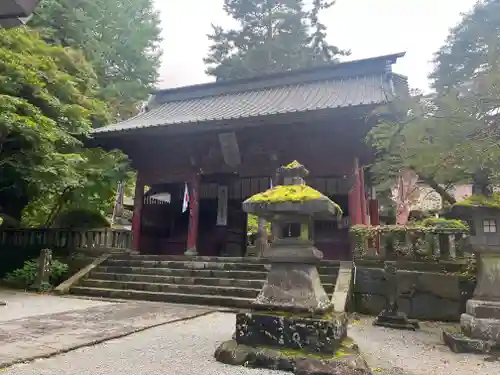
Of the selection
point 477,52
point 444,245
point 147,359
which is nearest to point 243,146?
point 444,245

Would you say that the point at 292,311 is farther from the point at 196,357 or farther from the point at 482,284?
the point at 482,284

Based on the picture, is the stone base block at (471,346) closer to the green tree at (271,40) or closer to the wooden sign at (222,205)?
the wooden sign at (222,205)

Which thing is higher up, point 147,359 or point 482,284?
point 482,284

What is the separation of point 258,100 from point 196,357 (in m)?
11.0

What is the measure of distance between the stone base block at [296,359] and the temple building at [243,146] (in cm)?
555

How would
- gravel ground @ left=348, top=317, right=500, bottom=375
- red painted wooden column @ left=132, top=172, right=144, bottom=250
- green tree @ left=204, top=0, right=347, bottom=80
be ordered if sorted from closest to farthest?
1. gravel ground @ left=348, top=317, right=500, bottom=375
2. red painted wooden column @ left=132, top=172, right=144, bottom=250
3. green tree @ left=204, top=0, right=347, bottom=80

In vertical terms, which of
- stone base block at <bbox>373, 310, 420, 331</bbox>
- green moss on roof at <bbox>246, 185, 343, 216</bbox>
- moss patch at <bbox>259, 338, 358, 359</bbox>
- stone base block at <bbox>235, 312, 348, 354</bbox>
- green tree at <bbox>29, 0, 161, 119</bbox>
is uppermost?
green tree at <bbox>29, 0, 161, 119</bbox>

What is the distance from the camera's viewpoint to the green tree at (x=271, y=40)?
1070 inches

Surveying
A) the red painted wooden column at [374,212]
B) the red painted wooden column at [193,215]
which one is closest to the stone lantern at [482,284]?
the red painted wooden column at [193,215]

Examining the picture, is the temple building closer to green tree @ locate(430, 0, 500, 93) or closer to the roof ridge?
the roof ridge

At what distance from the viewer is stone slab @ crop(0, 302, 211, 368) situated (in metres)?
3.84

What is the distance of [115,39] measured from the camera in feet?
66.0

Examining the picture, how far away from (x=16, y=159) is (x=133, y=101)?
11.6m

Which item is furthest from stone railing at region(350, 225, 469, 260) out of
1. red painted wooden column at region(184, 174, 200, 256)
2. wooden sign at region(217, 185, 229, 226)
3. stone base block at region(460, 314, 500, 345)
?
wooden sign at region(217, 185, 229, 226)
